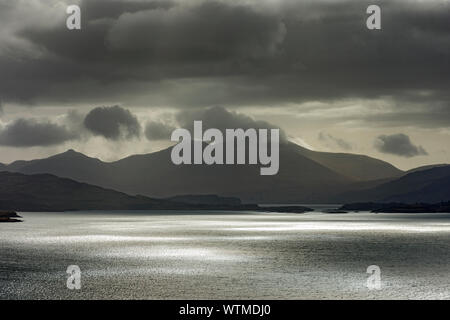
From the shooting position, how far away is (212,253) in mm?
108500

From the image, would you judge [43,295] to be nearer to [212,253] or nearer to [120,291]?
[120,291]

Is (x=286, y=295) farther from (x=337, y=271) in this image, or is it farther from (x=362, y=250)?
(x=362, y=250)
